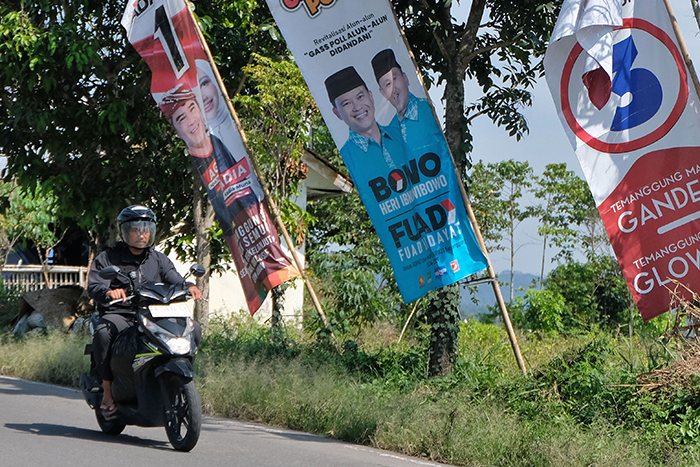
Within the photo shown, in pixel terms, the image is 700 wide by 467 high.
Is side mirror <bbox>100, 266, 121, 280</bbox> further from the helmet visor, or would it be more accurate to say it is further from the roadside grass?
the roadside grass

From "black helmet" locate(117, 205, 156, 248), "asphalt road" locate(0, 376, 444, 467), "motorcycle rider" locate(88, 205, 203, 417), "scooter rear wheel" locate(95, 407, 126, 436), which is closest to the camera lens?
"asphalt road" locate(0, 376, 444, 467)

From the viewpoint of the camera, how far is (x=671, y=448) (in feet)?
22.0

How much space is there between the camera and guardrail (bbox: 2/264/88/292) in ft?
74.3

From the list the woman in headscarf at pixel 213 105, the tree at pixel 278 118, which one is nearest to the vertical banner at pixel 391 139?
the woman in headscarf at pixel 213 105

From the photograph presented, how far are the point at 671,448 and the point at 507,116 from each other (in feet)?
19.7

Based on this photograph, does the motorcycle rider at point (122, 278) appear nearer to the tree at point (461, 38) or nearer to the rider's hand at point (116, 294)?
the rider's hand at point (116, 294)

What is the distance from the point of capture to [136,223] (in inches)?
281

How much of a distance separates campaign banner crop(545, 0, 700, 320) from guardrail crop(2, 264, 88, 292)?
17.2 m

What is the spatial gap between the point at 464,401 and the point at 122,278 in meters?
3.59

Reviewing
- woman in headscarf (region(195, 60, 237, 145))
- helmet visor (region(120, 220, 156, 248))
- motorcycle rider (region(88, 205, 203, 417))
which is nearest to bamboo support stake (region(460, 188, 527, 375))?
motorcycle rider (region(88, 205, 203, 417))

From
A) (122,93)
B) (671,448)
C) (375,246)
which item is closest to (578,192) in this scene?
(375,246)

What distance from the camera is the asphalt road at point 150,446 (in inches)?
246

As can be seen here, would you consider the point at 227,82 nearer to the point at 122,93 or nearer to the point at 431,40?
the point at 122,93

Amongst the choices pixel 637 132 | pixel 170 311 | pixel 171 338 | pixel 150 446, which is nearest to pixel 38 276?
pixel 150 446
